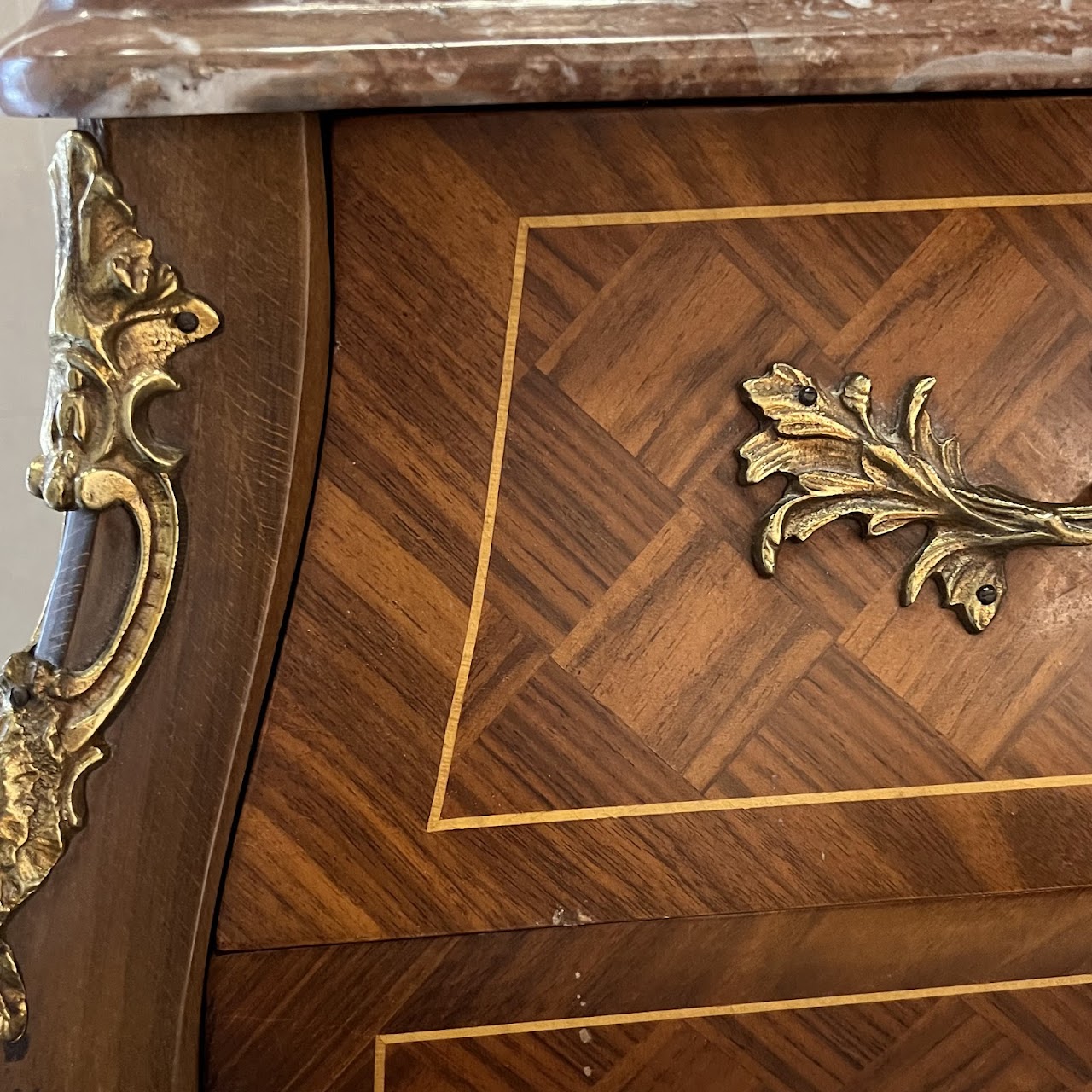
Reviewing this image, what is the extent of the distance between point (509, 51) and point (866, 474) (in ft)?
0.63

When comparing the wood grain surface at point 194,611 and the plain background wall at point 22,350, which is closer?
the wood grain surface at point 194,611

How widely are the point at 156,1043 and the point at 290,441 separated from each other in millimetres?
228

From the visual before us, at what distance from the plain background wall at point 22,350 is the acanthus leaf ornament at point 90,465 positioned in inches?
18.2

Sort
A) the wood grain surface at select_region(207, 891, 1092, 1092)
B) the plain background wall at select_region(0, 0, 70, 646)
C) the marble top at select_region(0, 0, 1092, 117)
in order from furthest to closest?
the plain background wall at select_region(0, 0, 70, 646)
the wood grain surface at select_region(207, 891, 1092, 1092)
the marble top at select_region(0, 0, 1092, 117)

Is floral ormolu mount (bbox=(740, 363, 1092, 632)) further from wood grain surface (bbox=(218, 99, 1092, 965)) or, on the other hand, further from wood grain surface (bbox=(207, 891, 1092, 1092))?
wood grain surface (bbox=(207, 891, 1092, 1092))

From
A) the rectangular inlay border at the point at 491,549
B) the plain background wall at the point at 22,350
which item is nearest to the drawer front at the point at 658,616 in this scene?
the rectangular inlay border at the point at 491,549

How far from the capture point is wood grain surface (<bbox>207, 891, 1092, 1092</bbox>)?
0.41 metres

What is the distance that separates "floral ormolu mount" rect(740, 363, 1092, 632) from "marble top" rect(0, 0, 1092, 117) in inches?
4.1

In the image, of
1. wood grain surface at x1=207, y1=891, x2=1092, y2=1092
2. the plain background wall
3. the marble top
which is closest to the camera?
the marble top

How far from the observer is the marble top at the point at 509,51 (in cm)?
30

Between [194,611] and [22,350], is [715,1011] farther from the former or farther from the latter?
[22,350]

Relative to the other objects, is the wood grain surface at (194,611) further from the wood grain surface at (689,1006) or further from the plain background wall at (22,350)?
the plain background wall at (22,350)

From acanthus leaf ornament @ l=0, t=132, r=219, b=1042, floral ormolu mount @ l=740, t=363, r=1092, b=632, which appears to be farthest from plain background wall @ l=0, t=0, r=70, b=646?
floral ormolu mount @ l=740, t=363, r=1092, b=632

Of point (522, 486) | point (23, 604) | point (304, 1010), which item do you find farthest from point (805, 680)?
point (23, 604)
